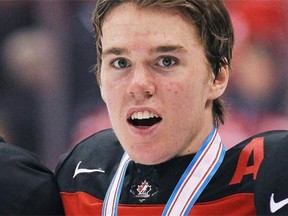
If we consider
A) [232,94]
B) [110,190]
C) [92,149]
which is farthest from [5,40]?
[110,190]

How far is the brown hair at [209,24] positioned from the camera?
1.80 meters

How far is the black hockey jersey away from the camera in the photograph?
176 cm

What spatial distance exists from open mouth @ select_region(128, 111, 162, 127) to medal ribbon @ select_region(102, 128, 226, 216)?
0.49ft

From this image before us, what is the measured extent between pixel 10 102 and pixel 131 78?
Answer: 5.36 feet

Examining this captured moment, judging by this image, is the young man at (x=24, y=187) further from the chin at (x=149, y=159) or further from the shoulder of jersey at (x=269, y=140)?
the shoulder of jersey at (x=269, y=140)

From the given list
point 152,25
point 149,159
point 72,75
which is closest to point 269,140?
point 149,159

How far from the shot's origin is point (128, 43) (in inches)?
69.9

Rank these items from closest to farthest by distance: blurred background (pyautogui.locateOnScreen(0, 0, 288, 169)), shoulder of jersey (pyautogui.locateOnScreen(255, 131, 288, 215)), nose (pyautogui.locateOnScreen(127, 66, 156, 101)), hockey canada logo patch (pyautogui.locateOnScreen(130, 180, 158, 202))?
shoulder of jersey (pyautogui.locateOnScreen(255, 131, 288, 215))
nose (pyautogui.locateOnScreen(127, 66, 156, 101))
hockey canada logo patch (pyautogui.locateOnScreen(130, 180, 158, 202))
blurred background (pyautogui.locateOnScreen(0, 0, 288, 169))

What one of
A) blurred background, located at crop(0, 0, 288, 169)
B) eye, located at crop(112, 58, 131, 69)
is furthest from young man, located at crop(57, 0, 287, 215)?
blurred background, located at crop(0, 0, 288, 169)

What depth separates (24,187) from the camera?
1936 mm

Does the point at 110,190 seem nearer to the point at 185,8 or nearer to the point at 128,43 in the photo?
the point at 128,43

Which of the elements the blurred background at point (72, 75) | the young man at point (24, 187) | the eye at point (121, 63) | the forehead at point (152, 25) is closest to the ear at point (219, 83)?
the forehead at point (152, 25)

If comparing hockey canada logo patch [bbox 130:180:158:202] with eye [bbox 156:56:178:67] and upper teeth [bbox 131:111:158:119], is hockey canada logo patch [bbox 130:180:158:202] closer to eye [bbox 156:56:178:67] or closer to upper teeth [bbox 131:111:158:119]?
upper teeth [bbox 131:111:158:119]

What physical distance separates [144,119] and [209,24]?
31 centimetres
